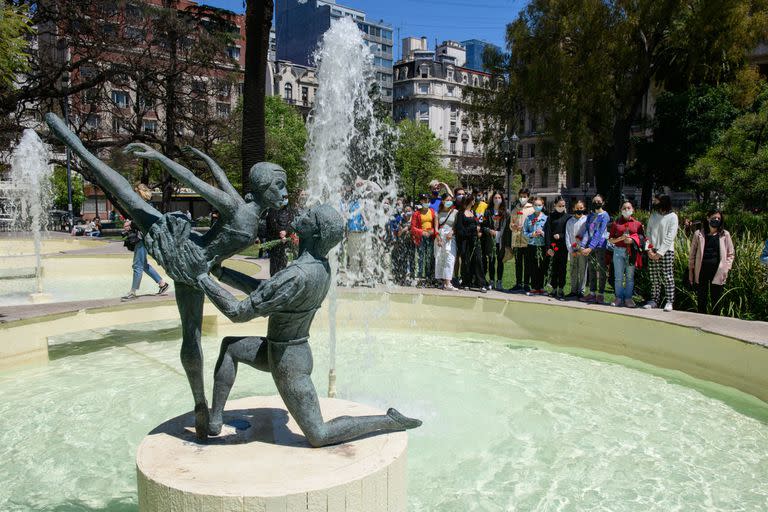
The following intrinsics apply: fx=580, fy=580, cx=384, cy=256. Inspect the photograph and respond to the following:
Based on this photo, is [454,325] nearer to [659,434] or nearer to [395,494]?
[659,434]

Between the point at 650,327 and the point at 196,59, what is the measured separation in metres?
24.7

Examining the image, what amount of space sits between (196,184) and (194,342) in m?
0.90

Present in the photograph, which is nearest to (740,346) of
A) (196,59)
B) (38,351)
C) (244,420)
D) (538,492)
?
(538,492)

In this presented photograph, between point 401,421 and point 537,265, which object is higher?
point 537,265

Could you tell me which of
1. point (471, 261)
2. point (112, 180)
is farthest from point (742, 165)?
point (112, 180)

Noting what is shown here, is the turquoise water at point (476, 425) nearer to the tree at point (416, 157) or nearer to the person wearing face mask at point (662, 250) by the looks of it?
the person wearing face mask at point (662, 250)

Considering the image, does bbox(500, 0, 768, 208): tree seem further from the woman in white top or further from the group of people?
the woman in white top

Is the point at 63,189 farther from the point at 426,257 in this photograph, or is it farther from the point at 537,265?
the point at 537,265

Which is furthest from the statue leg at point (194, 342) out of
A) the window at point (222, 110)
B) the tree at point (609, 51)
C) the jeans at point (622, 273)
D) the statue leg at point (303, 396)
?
the window at point (222, 110)

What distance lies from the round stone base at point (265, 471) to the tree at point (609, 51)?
2083 centimetres

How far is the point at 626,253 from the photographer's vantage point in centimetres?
887

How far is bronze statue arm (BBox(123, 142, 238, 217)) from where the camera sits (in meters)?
3.10

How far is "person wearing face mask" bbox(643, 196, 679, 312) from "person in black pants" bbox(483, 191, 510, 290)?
8.55ft

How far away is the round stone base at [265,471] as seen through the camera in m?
2.62
